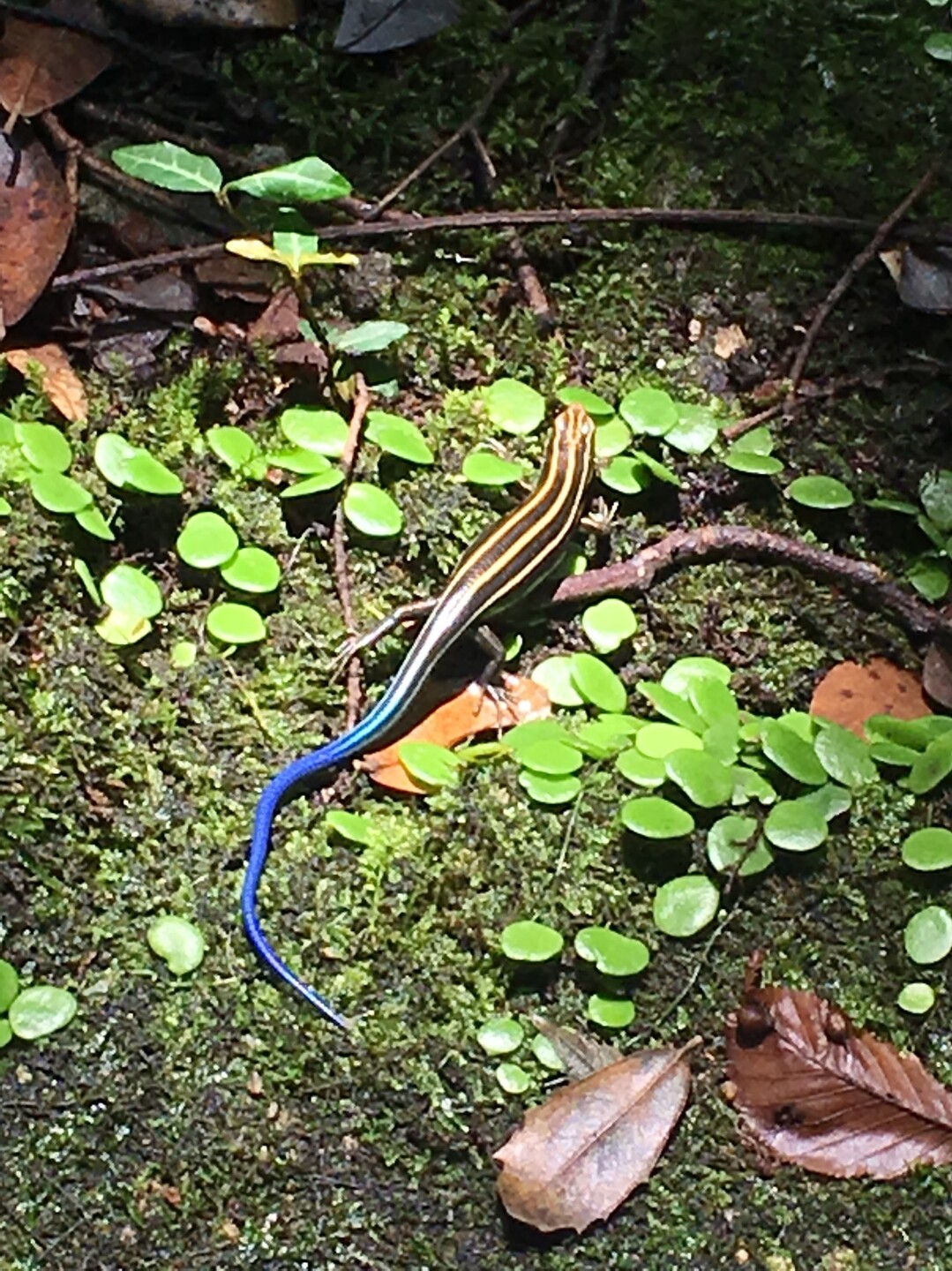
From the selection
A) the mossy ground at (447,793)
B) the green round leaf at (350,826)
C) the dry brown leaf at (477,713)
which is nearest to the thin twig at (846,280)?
the mossy ground at (447,793)

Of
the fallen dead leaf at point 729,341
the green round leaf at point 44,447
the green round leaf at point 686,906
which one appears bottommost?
the green round leaf at point 686,906

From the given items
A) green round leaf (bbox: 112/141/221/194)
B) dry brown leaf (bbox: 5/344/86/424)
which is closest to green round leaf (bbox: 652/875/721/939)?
dry brown leaf (bbox: 5/344/86/424)

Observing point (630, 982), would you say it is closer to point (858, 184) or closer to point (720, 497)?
point (720, 497)

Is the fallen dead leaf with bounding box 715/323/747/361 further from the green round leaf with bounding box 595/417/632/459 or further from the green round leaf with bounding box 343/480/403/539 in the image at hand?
the green round leaf with bounding box 343/480/403/539

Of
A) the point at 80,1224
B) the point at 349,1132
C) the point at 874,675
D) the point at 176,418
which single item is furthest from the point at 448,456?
the point at 80,1224

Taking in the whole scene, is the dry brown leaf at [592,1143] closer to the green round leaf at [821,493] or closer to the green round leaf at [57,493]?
the green round leaf at [821,493]

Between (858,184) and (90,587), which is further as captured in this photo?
(858,184)
